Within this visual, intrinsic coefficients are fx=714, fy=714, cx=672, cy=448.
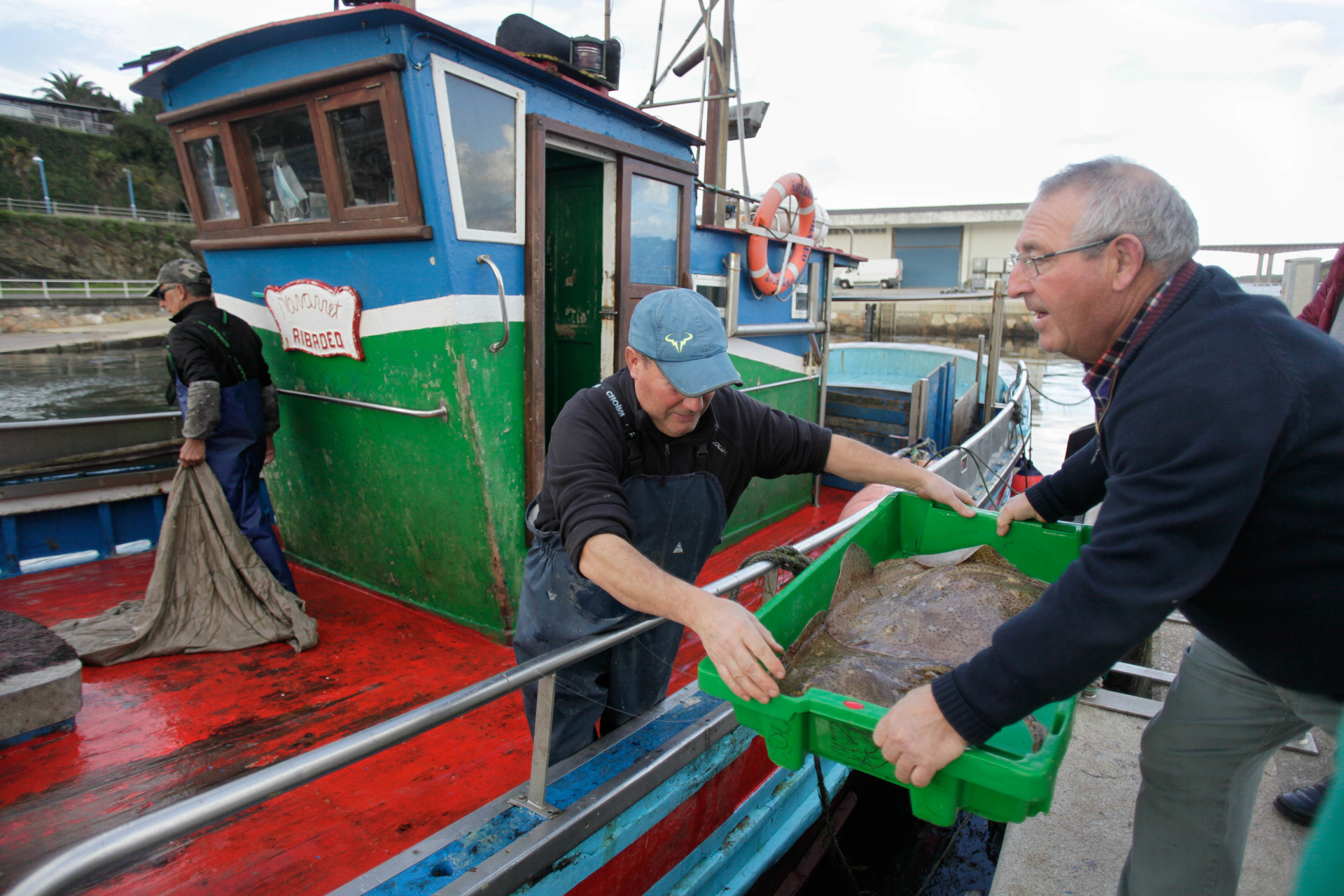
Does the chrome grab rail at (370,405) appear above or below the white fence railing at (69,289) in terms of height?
below

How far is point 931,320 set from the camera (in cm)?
3453

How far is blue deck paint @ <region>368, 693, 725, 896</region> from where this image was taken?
1.67 m

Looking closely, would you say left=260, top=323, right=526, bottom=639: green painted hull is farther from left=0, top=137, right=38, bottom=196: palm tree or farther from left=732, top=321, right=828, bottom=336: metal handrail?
left=0, top=137, right=38, bottom=196: palm tree

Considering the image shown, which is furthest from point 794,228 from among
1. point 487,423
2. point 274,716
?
Answer: point 274,716

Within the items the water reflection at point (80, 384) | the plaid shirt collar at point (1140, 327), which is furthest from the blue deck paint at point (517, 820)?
the water reflection at point (80, 384)

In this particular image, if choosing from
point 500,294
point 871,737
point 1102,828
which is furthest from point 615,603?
point 1102,828

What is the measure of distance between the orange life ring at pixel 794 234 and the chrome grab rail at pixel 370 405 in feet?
8.84

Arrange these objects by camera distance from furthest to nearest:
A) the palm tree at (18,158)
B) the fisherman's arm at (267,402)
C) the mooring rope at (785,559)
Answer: the palm tree at (18,158), the fisherman's arm at (267,402), the mooring rope at (785,559)

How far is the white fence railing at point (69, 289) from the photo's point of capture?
2616 cm

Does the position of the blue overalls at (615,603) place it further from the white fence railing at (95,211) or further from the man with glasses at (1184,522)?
the white fence railing at (95,211)

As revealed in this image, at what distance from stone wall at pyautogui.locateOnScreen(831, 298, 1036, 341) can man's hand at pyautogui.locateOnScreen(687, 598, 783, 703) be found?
33080 millimetres

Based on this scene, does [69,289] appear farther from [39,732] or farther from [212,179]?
[39,732]

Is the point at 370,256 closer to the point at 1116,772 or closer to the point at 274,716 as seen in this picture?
the point at 274,716

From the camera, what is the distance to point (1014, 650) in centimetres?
120
